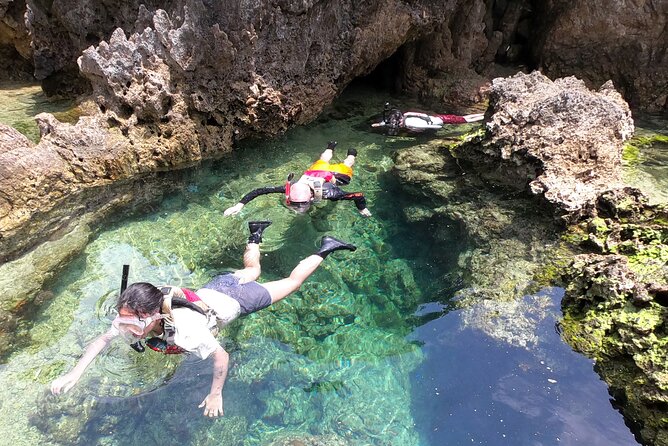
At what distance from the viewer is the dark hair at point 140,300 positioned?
304 centimetres

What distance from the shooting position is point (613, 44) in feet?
29.8

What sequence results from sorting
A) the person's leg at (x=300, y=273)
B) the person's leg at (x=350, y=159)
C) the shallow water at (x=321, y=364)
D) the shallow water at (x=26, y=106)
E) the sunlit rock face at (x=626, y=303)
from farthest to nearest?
the shallow water at (x=26, y=106)
the person's leg at (x=350, y=159)
the person's leg at (x=300, y=273)
the shallow water at (x=321, y=364)
the sunlit rock face at (x=626, y=303)

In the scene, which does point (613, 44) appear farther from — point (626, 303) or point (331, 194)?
point (626, 303)

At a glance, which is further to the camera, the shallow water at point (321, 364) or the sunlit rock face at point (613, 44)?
the sunlit rock face at point (613, 44)

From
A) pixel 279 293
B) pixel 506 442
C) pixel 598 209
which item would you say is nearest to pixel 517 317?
pixel 506 442

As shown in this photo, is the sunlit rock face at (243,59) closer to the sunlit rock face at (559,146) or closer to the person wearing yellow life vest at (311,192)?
the person wearing yellow life vest at (311,192)

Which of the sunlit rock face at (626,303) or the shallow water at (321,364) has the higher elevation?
the sunlit rock face at (626,303)

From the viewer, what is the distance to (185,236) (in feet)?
17.8

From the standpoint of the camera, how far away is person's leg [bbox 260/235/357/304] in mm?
4294

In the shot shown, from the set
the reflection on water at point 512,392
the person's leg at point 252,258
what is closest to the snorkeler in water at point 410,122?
the person's leg at point 252,258

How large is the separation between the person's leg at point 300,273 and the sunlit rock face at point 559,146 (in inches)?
92.1

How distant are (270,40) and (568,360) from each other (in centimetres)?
577

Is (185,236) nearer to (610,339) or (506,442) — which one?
(506,442)

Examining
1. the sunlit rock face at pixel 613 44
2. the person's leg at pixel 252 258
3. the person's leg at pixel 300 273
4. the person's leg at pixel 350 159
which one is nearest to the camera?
the person's leg at pixel 300 273
